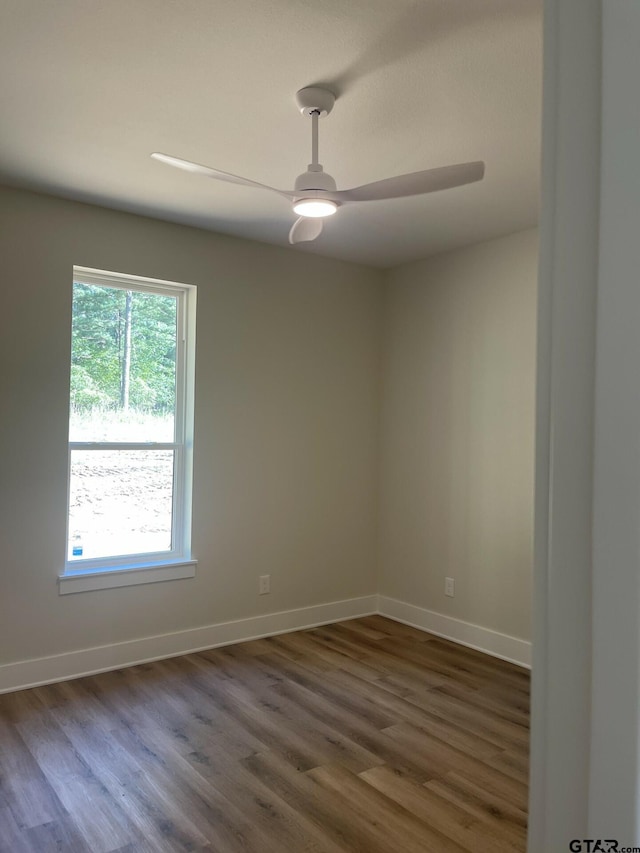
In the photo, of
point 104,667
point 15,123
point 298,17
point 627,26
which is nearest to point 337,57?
point 298,17

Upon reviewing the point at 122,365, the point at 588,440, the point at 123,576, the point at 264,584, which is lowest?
the point at 264,584

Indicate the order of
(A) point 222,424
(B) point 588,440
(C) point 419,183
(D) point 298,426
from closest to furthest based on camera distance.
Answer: (B) point 588,440, (C) point 419,183, (A) point 222,424, (D) point 298,426

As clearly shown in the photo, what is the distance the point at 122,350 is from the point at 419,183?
88.6 inches

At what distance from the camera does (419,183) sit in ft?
7.61

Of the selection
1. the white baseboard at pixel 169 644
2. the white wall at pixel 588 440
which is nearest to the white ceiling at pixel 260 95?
the white wall at pixel 588 440

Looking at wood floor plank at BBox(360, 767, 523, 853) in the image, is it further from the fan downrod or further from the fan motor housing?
the fan downrod

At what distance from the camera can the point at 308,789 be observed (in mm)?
2508

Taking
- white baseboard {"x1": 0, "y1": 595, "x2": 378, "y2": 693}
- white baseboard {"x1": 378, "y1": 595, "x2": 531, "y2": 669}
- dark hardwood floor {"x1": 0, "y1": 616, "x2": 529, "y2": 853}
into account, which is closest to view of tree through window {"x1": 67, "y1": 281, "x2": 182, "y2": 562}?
white baseboard {"x1": 0, "y1": 595, "x2": 378, "y2": 693}

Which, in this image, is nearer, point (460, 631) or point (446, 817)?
point (446, 817)

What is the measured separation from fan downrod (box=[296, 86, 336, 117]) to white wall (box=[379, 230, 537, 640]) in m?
1.95

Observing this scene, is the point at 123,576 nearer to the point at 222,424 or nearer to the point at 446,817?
the point at 222,424

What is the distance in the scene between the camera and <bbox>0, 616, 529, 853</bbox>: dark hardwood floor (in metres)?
2.24

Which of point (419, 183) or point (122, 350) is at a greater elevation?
point (419, 183)

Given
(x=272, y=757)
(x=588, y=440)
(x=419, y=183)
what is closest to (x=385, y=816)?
(x=272, y=757)
